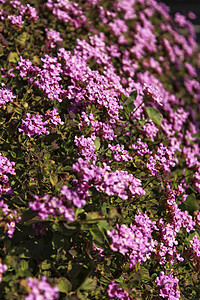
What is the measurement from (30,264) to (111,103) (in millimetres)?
1192

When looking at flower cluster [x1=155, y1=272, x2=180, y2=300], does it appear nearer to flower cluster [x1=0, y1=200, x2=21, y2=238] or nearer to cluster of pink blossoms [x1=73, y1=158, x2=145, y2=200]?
cluster of pink blossoms [x1=73, y1=158, x2=145, y2=200]

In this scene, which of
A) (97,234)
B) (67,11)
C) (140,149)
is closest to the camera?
(97,234)

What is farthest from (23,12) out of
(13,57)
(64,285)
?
(64,285)

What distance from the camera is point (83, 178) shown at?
1.56m

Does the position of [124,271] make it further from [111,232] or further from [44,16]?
[44,16]

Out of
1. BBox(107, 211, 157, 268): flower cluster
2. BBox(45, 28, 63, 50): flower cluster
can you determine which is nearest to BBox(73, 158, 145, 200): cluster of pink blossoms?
→ BBox(107, 211, 157, 268): flower cluster

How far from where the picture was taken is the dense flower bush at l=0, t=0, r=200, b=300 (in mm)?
1569

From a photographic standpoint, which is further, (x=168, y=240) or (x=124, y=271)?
(x=168, y=240)

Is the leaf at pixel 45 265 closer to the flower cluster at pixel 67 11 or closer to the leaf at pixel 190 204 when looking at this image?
the leaf at pixel 190 204

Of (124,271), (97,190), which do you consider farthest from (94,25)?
(124,271)

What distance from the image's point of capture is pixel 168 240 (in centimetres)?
210

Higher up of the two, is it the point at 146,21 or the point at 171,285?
the point at 146,21

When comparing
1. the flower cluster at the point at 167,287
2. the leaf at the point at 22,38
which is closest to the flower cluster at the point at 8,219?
the flower cluster at the point at 167,287

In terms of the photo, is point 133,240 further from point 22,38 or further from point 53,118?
point 22,38
